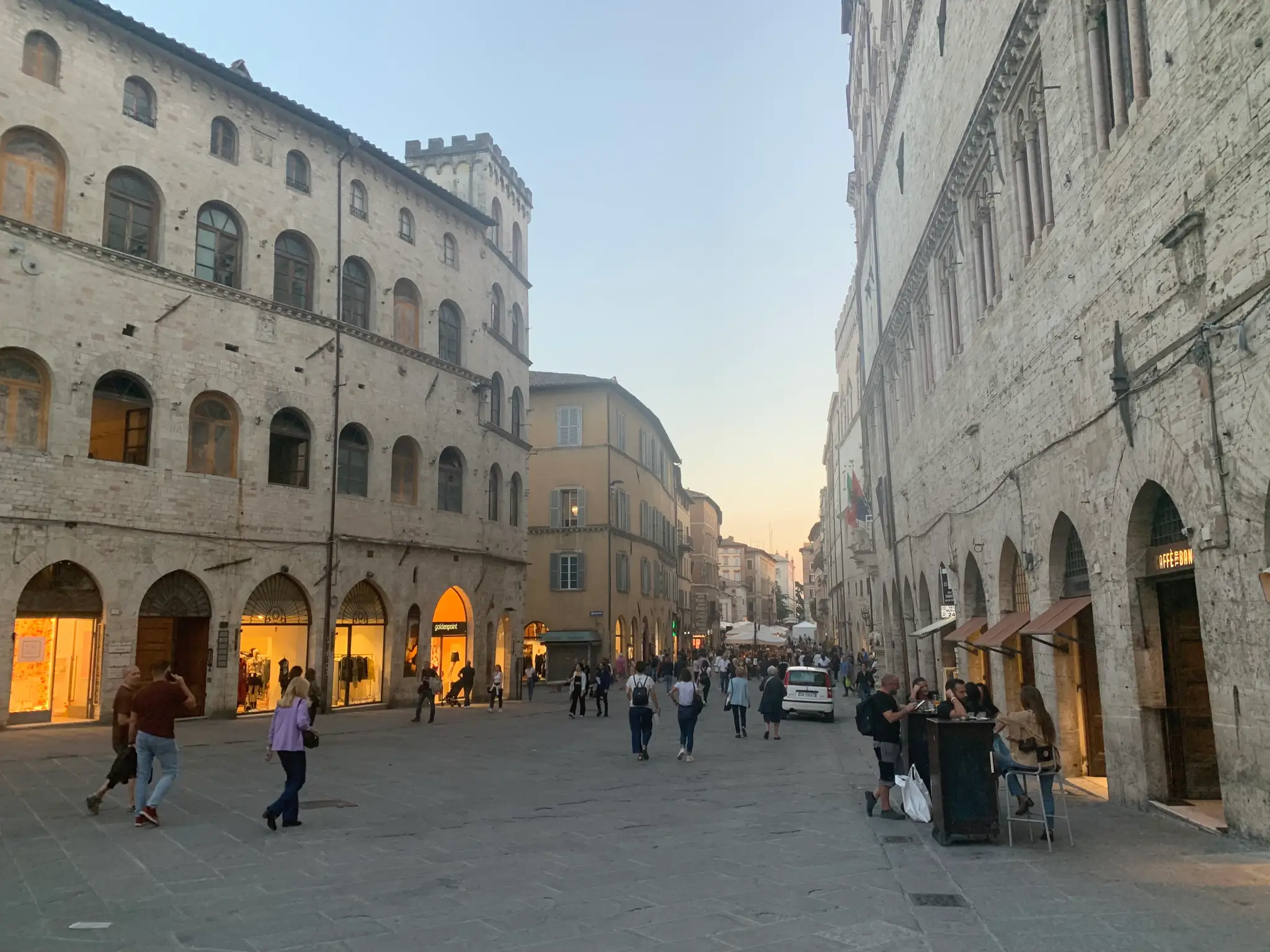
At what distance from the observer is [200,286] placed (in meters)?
23.1

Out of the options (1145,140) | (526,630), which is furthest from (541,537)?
(1145,140)

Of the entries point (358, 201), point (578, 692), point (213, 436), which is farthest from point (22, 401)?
point (578, 692)

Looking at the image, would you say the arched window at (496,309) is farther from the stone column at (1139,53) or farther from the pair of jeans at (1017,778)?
the pair of jeans at (1017,778)

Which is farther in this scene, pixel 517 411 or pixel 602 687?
pixel 517 411

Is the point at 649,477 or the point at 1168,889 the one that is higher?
the point at 649,477

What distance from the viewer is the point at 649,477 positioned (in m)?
57.4

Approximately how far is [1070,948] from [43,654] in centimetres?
2002

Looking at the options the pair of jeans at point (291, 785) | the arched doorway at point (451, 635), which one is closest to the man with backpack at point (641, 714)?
the pair of jeans at point (291, 785)

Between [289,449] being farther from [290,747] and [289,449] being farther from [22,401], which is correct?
[290,747]

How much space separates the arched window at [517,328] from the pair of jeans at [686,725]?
68.6ft

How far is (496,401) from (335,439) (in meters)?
8.36

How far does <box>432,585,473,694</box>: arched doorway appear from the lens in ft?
99.1

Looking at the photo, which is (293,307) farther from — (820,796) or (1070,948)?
(1070,948)

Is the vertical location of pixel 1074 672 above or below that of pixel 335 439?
below
